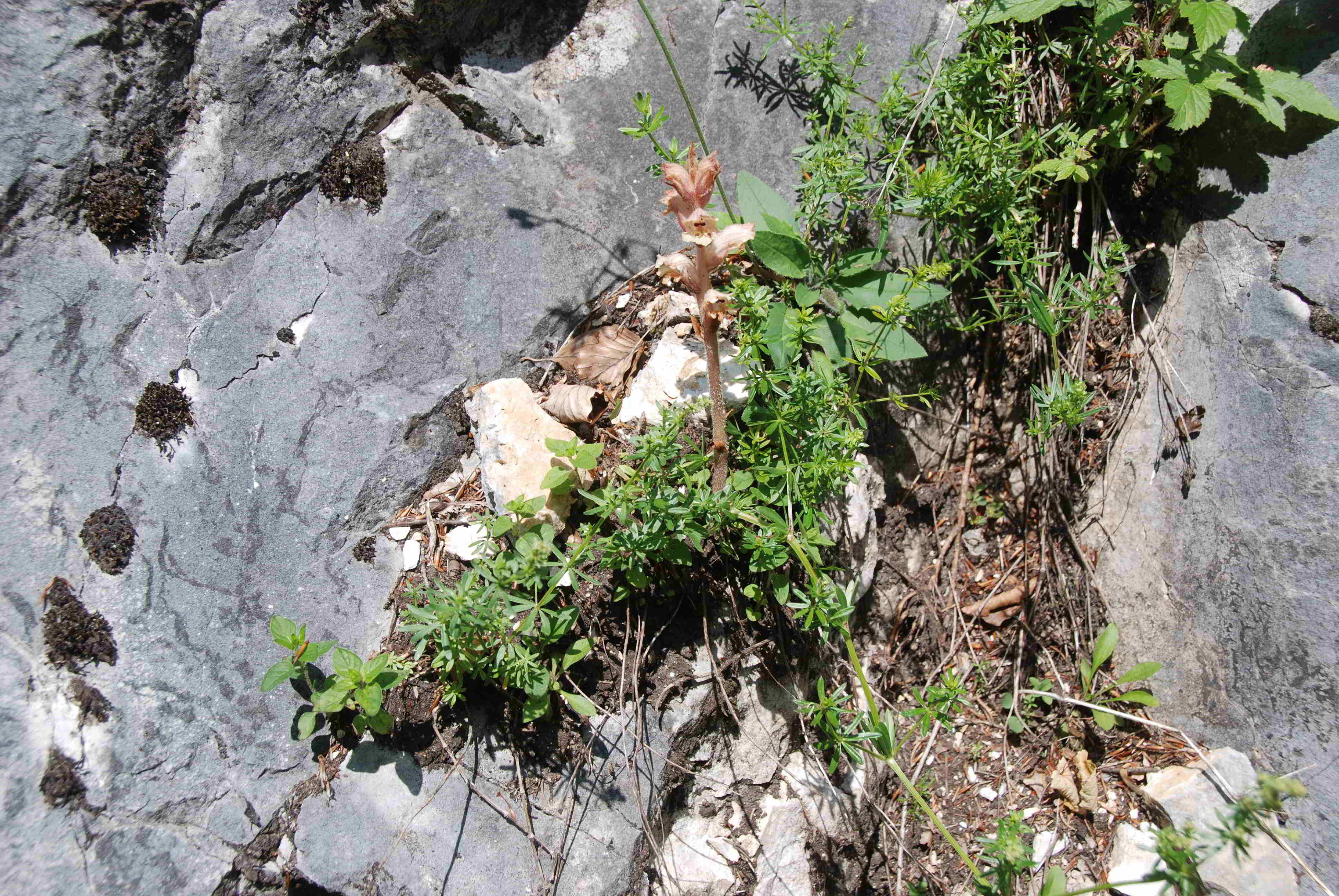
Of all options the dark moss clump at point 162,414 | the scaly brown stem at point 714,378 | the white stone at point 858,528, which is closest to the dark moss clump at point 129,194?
the dark moss clump at point 162,414

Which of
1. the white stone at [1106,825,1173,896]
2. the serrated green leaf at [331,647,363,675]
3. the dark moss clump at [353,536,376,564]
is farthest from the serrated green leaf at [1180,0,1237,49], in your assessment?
the serrated green leaf at [331,647,363,675]

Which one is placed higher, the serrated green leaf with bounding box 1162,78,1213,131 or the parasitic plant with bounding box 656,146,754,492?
the serrated green leaf with bounding box 1162,78,1213,131

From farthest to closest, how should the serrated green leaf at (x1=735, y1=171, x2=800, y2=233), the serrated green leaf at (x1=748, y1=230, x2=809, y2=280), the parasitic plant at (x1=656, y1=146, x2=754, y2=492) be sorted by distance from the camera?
the serrated green leaf at (x1=735, y1=171, x2=800, y2=233), the serrated green leaf at (x1=748, y1=230, x2=809, y2=280), the parasitic plant at (x1=656, y1=146, x2=754, y2=492)

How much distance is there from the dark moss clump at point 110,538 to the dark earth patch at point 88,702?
14.9 inches

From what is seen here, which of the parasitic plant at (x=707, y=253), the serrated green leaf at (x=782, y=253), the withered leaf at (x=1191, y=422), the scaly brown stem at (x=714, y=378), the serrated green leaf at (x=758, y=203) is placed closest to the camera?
the parasitic plant at (x=707, y=253)

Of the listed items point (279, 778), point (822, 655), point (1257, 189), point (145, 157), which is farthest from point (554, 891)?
point (1257, 189)

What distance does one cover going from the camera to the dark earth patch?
273cm

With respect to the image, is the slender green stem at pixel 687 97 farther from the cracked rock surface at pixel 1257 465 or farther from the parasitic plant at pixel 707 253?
the cracked rock surface at pixel 1257 465

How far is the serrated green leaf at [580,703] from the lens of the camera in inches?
110

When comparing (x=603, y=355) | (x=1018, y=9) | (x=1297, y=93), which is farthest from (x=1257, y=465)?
(x=603, y=355)

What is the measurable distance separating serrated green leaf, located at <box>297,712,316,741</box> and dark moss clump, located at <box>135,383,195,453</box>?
110 cm

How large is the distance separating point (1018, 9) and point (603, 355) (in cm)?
205

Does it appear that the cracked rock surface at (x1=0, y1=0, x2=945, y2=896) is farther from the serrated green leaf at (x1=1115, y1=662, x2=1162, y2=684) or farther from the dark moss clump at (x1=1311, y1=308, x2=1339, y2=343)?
the serrated green leaf at (x1=1115, y1=662, x2=1162, y2=684)

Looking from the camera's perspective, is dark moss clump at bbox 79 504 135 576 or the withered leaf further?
the withered leaf
